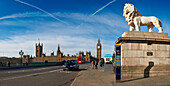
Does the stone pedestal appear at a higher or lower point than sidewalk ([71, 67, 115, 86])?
higher

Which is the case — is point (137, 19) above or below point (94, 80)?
above

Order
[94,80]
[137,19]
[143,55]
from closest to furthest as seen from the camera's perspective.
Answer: [94,80]
[143,55]
[137,19]

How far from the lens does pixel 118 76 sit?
10344mm

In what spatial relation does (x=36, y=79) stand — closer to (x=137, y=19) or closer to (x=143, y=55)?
(x=143, y=55)

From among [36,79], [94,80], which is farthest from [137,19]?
[36,79]

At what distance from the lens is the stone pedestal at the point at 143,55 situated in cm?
1115

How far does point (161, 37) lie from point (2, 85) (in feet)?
41.2

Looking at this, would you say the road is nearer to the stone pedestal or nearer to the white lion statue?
the stone pedestal

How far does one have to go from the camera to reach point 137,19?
12.5 meters

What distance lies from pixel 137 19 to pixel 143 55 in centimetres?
316

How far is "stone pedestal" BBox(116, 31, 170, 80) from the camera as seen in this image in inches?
439

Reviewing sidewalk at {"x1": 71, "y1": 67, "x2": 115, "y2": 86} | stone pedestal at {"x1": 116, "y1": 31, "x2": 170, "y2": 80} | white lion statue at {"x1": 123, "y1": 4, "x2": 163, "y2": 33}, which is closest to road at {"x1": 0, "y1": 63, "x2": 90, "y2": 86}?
sidewalk at {"x1": 71, "y1": 67, "x2": 115, "y2": 86}

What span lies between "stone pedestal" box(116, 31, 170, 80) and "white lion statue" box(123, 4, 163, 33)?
3.53 ft

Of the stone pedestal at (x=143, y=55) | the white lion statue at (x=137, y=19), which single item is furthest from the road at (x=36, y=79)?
the white lion statue at (x=137, y=19)
